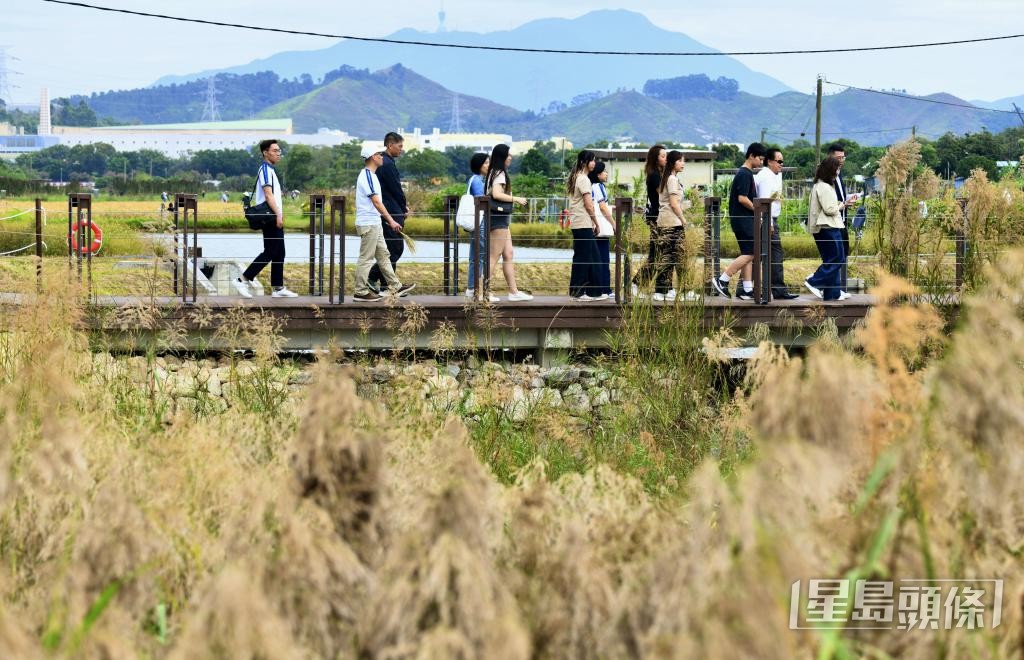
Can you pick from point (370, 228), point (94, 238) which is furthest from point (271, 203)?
point (94, 238)

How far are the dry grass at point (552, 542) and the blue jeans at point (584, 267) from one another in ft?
29.9

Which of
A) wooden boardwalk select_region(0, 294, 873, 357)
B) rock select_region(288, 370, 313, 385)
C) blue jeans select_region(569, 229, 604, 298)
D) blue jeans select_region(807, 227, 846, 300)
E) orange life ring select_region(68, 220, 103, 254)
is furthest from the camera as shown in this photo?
blue jeans select_region(807, 227, 846, 300)

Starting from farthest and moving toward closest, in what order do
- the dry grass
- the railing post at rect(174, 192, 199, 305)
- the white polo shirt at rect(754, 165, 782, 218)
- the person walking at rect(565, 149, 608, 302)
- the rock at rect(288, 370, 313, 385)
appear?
the white polo shirt at rect(754, 165, 782, 218), the person walking at rect(565, 149, 608, 302), the railing post at rect(174, 192, 199, 305), the rock at rect(288, 370, 313, 385), the dry grass

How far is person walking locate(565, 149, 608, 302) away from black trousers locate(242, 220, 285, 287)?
2761 millimetres

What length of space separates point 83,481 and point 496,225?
925 centimetres

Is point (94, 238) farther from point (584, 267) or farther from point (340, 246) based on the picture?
point (584, 267)

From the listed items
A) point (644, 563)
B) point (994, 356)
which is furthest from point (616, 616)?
point (994, 356)

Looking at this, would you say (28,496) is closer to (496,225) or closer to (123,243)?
(496,225)

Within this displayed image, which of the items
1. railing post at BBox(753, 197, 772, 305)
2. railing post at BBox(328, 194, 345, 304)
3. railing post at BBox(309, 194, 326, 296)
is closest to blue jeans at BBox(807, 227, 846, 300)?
railing post at BBox(753, 197, 772, 305)

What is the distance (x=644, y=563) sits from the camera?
356 centimetres

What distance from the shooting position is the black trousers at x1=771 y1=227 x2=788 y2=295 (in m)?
13.8

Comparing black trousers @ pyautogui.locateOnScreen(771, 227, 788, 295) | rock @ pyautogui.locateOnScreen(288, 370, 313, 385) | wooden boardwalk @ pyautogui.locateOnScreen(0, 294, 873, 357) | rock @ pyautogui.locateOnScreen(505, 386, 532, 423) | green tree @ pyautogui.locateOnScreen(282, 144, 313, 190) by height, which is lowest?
rock @ pyautogui.locateOnScreen(505, 386, 532, 423)

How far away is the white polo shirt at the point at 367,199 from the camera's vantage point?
42.3 feet

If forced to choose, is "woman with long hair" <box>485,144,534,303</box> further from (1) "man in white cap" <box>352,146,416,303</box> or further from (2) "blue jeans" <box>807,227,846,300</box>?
(2) "blue jeans" <box>807,227,846,300</box>
